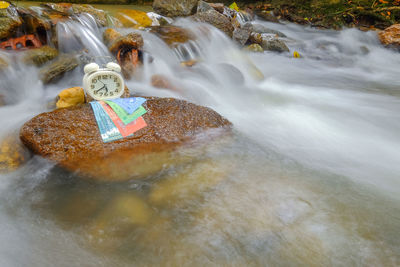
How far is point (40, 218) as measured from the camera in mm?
2059

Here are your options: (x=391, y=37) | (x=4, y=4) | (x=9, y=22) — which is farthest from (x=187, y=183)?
(x=391, y=37)

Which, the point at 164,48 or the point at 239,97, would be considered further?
the point at 164,48

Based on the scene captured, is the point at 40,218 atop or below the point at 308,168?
below

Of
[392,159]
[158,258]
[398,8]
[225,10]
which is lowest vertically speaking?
[158,258]

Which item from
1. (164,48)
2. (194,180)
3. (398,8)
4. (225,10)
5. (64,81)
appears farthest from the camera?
(398,8)

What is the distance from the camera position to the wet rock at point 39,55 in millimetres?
4289

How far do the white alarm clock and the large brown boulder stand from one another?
0.75 ft

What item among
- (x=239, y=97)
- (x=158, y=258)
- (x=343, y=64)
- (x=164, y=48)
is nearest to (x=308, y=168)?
(x=158, y=258)

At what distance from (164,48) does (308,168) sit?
15.0 ft

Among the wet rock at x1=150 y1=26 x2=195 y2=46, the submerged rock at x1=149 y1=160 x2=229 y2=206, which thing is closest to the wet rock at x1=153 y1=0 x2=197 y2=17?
the wet rock at x1=150 y1=26 x2=195 y2=46

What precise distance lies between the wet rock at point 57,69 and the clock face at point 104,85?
1.58 m

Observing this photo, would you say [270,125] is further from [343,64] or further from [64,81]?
[343,64]

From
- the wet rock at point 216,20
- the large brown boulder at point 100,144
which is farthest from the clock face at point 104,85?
the wet rock at point 216,20

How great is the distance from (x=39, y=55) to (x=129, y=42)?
61.4 inches
